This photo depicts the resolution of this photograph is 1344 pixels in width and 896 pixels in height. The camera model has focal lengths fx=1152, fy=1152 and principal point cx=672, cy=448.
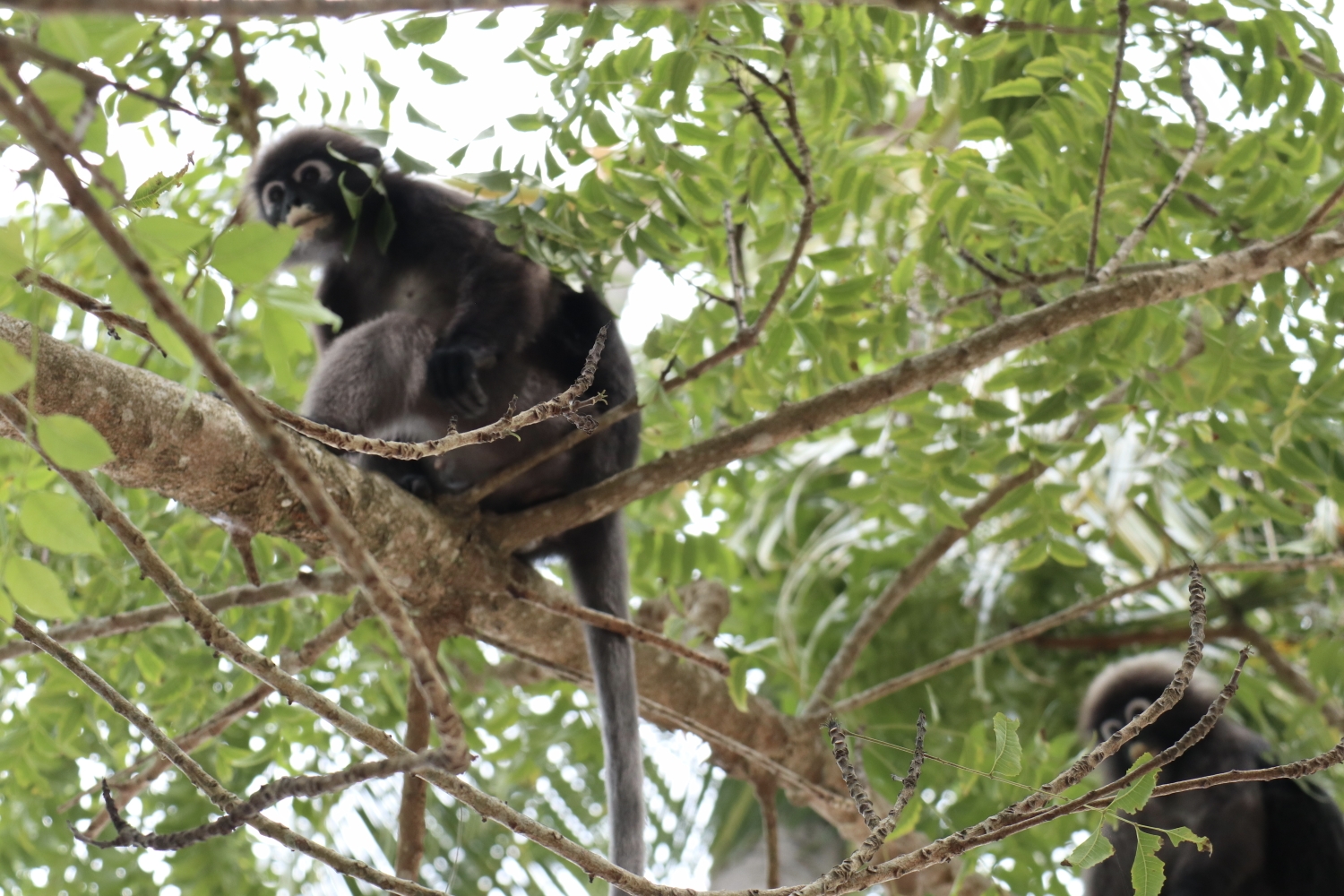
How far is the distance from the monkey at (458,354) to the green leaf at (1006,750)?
87 cm

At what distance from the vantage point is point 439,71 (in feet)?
5.08

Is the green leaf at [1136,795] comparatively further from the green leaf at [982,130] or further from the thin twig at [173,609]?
the thin twig at [173,609]

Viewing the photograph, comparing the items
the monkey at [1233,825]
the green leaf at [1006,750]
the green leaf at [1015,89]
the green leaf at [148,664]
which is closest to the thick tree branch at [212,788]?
the green leaf at [1006,750]

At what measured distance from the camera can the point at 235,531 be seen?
1594mm

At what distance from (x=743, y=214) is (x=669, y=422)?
43 centimetres

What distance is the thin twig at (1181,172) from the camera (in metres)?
1.70

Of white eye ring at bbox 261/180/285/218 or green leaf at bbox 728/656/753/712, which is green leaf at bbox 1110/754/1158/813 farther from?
white eye ring at bbox 261/180/285/218

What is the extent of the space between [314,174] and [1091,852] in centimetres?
227

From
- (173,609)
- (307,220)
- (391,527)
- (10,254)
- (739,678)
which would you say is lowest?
(10,254)

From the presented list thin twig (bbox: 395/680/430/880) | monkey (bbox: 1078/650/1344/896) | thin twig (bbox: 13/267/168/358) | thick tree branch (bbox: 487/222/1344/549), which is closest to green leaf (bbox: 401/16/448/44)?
thin twig (bbox: 13/267/168/358)

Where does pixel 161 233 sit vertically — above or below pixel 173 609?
below

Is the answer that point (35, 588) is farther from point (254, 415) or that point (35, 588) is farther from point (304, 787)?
point (254, 415)

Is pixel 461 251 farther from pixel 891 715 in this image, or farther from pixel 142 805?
pixel 891 715

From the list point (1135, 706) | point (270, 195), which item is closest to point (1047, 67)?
point (270, 195)
